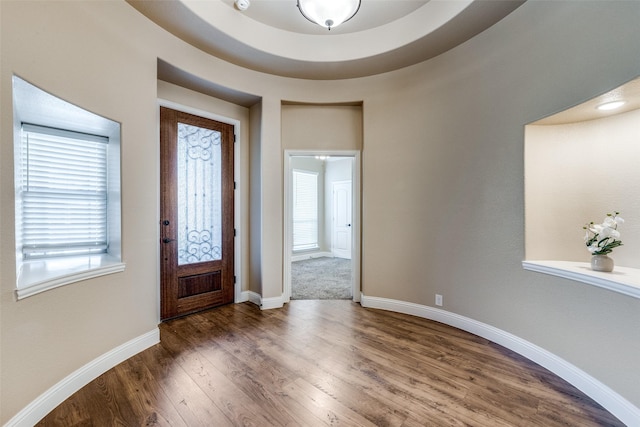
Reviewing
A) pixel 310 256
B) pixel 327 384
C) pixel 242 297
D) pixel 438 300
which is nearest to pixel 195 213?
pixel 242 297

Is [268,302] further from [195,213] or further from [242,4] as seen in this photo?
[242,4]

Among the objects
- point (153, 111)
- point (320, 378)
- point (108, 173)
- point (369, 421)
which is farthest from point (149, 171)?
point (369, 421)

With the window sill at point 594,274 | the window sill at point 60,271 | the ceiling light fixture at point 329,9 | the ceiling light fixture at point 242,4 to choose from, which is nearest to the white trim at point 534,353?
the window sill at point 594,274

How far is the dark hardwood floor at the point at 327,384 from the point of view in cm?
171

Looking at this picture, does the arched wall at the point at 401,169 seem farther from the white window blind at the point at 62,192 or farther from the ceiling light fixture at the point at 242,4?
the ceiling light fixture at the point at 242,4

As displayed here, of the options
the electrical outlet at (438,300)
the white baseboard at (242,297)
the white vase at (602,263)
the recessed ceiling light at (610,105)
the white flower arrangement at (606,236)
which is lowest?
the white baseboard at (242,297)

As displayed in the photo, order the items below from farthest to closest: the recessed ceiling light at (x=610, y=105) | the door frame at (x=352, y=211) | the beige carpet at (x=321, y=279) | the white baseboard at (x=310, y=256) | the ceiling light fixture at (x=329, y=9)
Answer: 1. the white baseboard at (x=310, y=256)
2. the beige carpet at (x=321, y=279)
3. the door frame at (x=352, y=211)
4. the ceiling light fixture at (x=329, y=9)
5. the recessed ceiling light at (x=610, y=105)

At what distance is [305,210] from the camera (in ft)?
25.0

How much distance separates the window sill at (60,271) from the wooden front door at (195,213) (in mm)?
850

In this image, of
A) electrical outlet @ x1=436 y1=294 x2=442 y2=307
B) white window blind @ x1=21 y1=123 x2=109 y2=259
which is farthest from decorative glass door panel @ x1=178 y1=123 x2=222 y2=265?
electrical outlet @ x1=436 y1=294 x2=442 y2=307

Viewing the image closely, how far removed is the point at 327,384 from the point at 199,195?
2.73 meters

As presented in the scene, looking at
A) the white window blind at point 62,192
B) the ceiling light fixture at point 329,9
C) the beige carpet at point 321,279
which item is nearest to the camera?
the ceiling light fixture at point 329,9

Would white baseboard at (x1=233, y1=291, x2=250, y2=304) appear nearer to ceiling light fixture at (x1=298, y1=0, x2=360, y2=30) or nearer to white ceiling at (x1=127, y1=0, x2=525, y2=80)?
white ceiling at (x1=127, y1=0, x2=525, y2=80)

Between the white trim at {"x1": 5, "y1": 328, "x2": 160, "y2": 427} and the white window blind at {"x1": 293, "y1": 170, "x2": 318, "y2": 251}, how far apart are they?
4.87m
